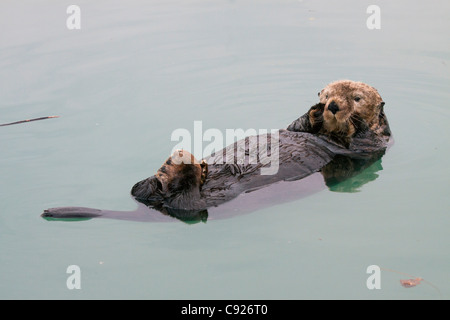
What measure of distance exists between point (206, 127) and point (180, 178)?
5.90 ft

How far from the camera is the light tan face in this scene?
16.1ft

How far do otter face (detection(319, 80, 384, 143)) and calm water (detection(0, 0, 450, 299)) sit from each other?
405mm

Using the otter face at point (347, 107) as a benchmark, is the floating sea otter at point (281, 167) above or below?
below

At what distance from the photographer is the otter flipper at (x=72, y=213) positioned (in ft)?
13.2

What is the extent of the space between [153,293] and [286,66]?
405cm

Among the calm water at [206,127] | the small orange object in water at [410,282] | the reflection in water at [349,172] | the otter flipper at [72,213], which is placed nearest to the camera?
the small orange object in water at [410,282]

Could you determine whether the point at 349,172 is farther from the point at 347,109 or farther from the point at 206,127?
the point at 206,127

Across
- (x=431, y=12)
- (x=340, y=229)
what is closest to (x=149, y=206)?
(x=340, y=229)

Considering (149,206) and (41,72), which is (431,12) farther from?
(149,206)

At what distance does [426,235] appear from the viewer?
4184mm

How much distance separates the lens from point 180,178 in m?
4.00

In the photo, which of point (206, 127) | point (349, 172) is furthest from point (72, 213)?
point (349, 172)

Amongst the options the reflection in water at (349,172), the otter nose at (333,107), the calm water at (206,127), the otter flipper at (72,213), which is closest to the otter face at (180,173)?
the calm water at (206,127)

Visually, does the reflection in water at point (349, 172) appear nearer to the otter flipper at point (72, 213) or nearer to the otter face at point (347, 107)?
the otter face at point (347, 107)
